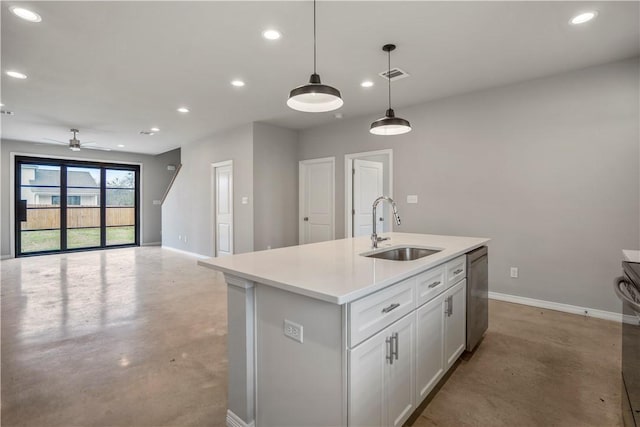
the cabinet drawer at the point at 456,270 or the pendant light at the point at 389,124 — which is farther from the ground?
the pendant light at the point at 389,124

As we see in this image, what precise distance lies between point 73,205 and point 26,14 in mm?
6895

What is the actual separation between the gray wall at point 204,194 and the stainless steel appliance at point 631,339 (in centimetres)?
487

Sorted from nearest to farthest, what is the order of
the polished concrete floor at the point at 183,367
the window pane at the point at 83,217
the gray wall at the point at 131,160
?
1. the polished concrete floor at the point at 183,367
2. the gray wall at the point at 131,160
3. the window pane at the point at 83,217

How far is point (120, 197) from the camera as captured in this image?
28.3 feet

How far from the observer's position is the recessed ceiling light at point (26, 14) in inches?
89.6

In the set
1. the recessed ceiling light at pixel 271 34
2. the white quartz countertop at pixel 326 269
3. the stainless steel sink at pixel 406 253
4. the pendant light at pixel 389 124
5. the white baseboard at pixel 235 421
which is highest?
the recessed ceiling light at pixel 271 34

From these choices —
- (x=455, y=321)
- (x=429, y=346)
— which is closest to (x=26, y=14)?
(x=429, y=346)

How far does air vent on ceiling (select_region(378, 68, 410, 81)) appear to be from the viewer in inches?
133

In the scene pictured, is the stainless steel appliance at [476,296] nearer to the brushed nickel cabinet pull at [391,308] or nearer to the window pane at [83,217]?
the brushed nickel cabinet pull at [391,308]

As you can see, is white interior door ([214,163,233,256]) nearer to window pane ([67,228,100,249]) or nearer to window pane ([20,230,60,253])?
window pane ([67,228,100,249])

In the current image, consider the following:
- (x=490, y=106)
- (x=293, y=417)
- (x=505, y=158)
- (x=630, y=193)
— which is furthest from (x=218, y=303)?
(x=630, y=193)

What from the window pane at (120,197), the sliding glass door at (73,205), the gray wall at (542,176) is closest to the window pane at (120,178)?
the sliding glass door at (73,205)

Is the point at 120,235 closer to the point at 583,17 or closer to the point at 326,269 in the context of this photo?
the point at 326,269

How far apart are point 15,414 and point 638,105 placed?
17.9 ft
